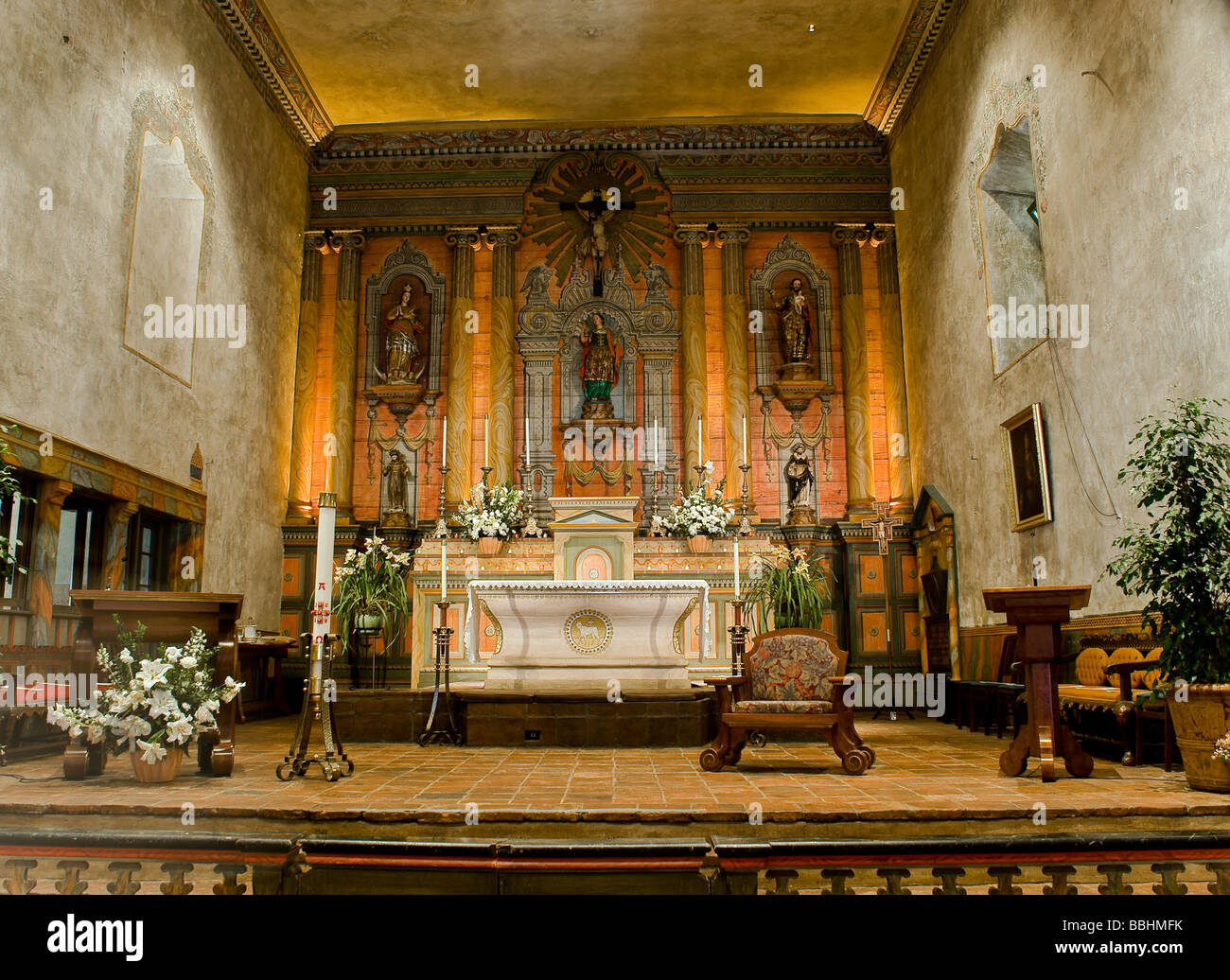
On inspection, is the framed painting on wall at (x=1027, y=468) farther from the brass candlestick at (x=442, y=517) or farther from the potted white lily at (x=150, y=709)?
the potted white lily at (x=150, y=709)

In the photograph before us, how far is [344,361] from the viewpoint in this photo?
13039 mm

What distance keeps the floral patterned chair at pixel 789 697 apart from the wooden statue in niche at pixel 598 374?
7.20 metres

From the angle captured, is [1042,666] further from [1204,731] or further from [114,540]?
[114,540]

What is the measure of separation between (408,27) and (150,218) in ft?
15.5

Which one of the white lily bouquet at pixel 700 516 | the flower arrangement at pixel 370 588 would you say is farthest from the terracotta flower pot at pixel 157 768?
the white lily bouquet at pixel 700 516

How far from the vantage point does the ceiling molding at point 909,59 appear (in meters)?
10.9

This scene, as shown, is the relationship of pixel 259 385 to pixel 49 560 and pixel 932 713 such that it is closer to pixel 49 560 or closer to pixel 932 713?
pixel 49 560

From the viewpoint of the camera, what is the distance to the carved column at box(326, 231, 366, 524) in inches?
500

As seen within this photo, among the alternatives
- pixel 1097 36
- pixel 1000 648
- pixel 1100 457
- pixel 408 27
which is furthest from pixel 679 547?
pixel 408 27

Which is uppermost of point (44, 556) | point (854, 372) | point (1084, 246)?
point (854, 372)

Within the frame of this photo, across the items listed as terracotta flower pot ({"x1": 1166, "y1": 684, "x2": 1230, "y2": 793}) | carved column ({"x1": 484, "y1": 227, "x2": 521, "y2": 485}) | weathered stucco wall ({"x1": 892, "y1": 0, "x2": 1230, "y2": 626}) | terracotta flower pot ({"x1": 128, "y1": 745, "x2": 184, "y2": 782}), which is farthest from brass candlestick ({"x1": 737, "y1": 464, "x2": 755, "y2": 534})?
terracotta flower pot ({"x1": 128, "y1": 745, "x2": 184, "y2": 782})

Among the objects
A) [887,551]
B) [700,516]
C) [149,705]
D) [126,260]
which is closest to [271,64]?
[126,260]

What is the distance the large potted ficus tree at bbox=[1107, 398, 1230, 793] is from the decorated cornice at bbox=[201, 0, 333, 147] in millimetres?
10492

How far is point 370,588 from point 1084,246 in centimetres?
769
